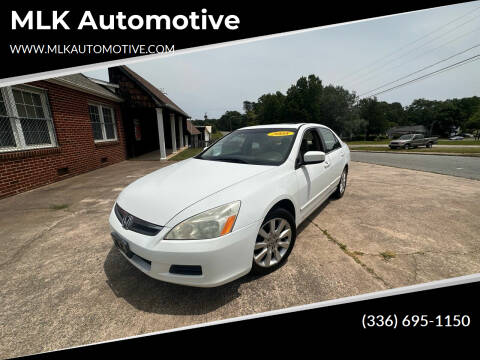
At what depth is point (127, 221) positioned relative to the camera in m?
1.85

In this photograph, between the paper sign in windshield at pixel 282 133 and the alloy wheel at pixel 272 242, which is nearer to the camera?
the alloy wheel at pixel 272 242

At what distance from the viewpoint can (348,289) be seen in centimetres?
188

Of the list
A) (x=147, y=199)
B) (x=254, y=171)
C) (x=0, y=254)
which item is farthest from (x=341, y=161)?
(x=0, y=254)

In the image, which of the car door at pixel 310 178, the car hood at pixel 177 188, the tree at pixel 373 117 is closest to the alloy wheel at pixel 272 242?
the car door at pixel 310 178

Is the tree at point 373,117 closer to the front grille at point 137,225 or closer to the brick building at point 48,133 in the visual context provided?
the brick building at point 48,133

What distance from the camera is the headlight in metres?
1.57

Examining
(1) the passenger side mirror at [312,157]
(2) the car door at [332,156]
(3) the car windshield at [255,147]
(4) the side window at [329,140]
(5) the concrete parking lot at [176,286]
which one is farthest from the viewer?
(4) the side window at [329,140]

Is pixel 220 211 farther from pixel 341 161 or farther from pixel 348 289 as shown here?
pixel 341 161

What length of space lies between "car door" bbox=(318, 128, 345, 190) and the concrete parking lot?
0.62m

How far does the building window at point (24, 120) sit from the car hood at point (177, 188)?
565 centimetres

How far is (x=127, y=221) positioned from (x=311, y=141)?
8.80ft

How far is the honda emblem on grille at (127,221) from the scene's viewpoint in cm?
181

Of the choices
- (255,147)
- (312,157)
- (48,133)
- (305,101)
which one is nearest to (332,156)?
(312,157)

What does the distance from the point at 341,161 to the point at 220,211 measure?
3.16m
